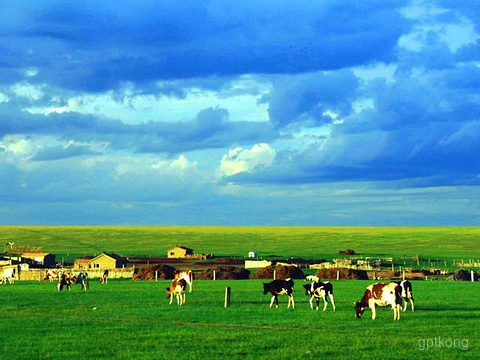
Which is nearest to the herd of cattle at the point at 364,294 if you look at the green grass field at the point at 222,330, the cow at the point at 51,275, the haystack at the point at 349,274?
the green grass field at the point at 222,330

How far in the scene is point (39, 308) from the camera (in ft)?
128

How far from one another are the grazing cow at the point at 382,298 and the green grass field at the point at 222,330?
1.87ft

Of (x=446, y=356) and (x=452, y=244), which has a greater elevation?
(x=452, y=244)

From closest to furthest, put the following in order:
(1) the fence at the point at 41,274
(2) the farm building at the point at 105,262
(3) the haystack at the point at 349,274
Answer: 1. (3) the haystack at the point at 349,274
2. (1) the fence at the point at 41,274
3. (2) the farm building at the point at 105,262

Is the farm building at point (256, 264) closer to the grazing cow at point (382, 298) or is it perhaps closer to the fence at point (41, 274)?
the fence at point (41, 274)

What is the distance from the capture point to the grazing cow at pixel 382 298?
103ft

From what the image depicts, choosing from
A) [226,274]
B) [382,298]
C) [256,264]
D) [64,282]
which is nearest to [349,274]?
[226,274]

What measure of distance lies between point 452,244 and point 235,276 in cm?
12158

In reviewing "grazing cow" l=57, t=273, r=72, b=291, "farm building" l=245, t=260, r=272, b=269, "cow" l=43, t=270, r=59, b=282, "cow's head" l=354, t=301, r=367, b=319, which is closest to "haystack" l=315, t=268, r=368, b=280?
"farm building" l=245, t=260, r=272, b=269

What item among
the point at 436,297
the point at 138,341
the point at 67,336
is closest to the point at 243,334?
the point at 138,341

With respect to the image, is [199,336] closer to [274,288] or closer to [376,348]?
[376,348]

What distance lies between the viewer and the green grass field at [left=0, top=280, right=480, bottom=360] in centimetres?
2314

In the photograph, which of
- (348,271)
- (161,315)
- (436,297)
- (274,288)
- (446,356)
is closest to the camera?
(446,356)

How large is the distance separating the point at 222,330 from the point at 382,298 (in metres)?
7.96
